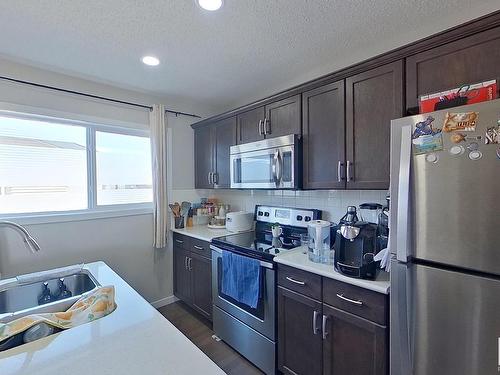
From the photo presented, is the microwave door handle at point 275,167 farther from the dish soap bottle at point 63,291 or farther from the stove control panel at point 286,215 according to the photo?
the dish soap bottle at point 63,291

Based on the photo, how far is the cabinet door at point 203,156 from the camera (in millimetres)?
3070

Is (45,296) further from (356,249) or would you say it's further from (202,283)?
(356,249)

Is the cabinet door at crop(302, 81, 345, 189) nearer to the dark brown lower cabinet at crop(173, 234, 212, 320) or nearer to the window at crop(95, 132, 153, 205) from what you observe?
the dark brown lower cabinet at crop(173, 234, 212, 320)

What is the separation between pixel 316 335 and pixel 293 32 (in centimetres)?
200

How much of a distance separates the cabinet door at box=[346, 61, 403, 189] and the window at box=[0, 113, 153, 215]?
2.23 m

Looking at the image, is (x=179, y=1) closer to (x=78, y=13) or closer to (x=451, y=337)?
(x=78, y=13)

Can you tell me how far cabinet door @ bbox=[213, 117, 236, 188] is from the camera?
2766 mm

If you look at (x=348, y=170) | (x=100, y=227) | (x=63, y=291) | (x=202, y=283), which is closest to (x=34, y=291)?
(x=63, y=291)

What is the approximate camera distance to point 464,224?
3.45ft

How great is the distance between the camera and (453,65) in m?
1.36

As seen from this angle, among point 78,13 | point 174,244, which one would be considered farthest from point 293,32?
point 174,244

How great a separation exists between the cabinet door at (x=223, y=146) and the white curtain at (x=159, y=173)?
1.94 ft

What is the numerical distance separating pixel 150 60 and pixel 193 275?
6.86ft

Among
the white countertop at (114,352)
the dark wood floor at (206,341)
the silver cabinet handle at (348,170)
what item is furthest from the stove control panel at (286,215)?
the white countertop at (114,352)
